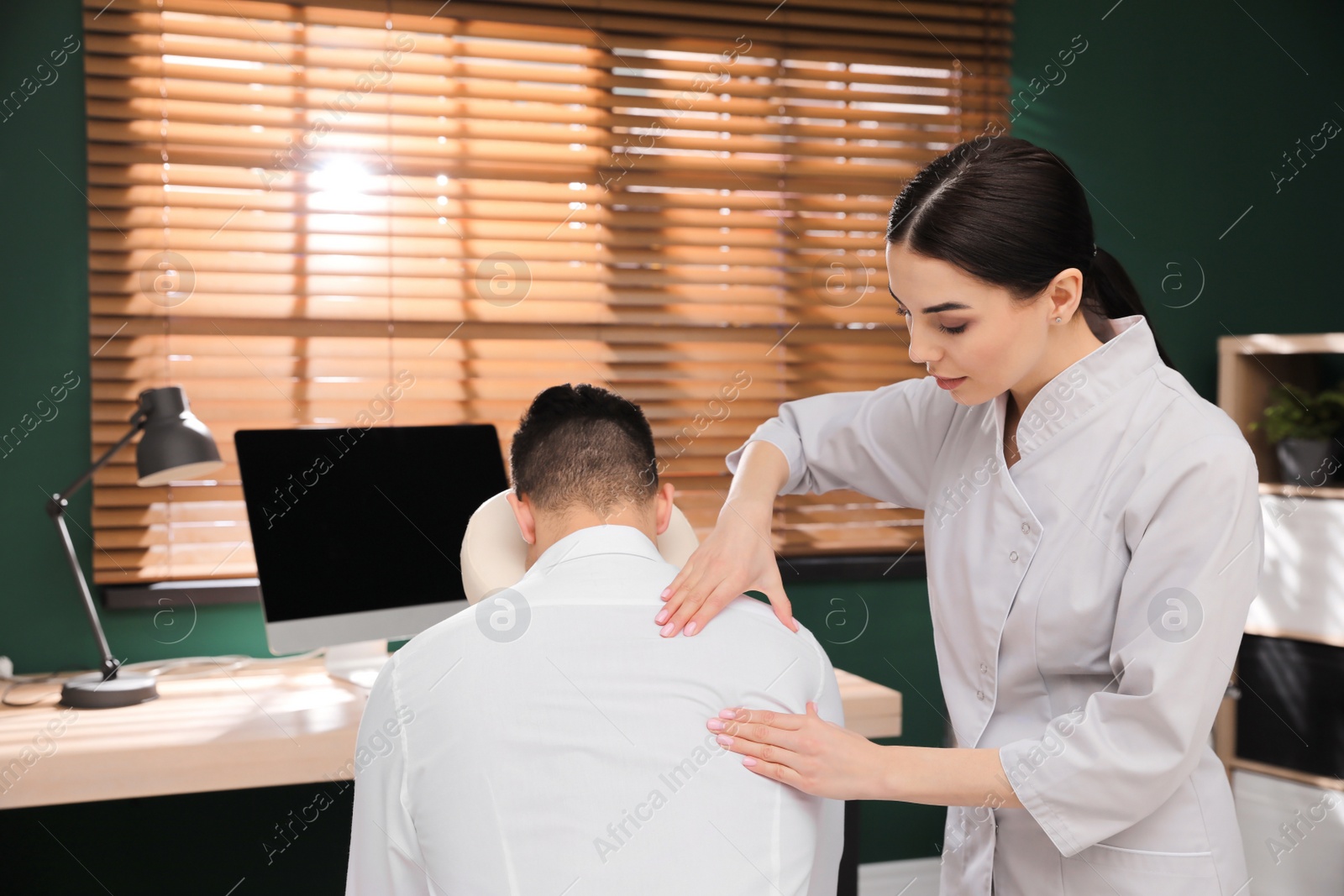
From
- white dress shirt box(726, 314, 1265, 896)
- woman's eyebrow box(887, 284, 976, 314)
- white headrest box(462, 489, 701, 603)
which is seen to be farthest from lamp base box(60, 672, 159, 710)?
woman's eyebrow box(887, 284, 976, 314)

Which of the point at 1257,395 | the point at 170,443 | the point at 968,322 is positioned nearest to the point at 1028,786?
the point at 968,322

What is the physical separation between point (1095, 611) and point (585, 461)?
0.53m

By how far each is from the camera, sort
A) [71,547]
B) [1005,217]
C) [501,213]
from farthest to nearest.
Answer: [501,213]
[71,547]
[1005,217]

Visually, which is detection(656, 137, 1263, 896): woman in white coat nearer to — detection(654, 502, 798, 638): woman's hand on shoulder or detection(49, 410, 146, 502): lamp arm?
detection(654, 502, 798, 638): woman's hand on shoulder

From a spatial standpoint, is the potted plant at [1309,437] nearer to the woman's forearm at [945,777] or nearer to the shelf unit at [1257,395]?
the shelf unit at [1257,395]

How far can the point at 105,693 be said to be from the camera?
5.98 feet

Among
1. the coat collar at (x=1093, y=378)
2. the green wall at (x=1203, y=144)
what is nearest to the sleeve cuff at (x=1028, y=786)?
the coat collar at (x=1093, y=378)

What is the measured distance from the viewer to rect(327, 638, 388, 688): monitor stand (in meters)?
2.05

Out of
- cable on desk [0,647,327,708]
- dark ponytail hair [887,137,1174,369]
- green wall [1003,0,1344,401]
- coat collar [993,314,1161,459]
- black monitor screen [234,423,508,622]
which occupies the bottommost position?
cable on desk [0,647,327,708]

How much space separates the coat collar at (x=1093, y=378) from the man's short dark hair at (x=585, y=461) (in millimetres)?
422

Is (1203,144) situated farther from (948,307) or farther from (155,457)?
(155,457)

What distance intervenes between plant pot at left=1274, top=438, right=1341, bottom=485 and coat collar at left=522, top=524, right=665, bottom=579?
6.67 feet

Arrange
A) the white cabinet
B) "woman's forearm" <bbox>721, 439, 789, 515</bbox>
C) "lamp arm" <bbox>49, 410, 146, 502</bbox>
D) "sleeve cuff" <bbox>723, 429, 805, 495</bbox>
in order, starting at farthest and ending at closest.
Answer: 1. the white cabinet
2. "lamp arm" <bbox>49, 410, 146, 502</bbox>
3. "sleeve cuff" <bbox>723, 429, 805, 495</bbox>
4. "woman's forearm" <bbox>721, 439, 789, 515</bbox>

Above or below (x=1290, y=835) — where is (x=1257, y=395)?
above
